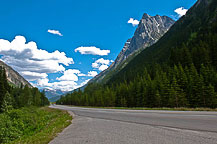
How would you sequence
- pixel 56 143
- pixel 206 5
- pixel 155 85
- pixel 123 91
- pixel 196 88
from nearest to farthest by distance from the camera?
pixel 56 143 < pixel 196 88 < pixel 155 85 < pixel 123 91 < pixel 206 5

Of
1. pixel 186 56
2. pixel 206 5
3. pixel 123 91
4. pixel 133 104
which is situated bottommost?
pixel 133 104

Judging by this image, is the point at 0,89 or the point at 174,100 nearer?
the point at 174,100

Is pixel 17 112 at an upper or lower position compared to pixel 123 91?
lower

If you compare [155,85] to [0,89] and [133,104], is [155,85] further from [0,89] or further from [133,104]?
[0,89]

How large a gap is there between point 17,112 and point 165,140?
24978 millimetres

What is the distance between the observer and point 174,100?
41406 millimetres

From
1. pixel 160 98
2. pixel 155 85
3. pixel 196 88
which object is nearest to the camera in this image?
pixel 196 88

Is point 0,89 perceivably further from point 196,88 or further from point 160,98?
point 196,88

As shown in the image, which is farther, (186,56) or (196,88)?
(186,56)

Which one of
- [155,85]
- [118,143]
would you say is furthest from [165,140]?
[155,85]

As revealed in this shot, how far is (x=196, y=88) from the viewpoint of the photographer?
39562mm

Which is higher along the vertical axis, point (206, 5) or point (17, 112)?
point (206, 5)

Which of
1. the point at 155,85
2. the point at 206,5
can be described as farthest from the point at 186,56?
the point at 206,5

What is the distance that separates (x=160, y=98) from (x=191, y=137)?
41347mm
